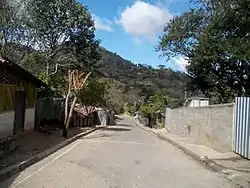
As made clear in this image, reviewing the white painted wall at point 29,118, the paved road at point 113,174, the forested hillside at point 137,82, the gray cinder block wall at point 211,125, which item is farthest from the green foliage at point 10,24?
the forested hillside at point 137,82

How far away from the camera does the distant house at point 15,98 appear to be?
1691cm

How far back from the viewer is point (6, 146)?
1283cm

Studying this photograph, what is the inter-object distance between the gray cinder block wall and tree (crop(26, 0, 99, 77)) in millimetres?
9002

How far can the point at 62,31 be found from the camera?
32.2 m

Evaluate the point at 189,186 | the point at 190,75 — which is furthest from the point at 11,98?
the point at 190,75

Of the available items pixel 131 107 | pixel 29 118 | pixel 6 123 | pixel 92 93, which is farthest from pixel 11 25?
pixel 131 107

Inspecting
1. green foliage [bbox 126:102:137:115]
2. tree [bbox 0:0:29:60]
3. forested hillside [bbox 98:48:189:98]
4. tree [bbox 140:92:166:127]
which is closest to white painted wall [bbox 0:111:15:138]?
tree [bbox 0:0:29:60]

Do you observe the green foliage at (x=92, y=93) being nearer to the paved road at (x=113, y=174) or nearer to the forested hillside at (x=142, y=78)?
the paved road at (x=113, y=174)

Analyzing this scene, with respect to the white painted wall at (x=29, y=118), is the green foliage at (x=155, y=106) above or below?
above

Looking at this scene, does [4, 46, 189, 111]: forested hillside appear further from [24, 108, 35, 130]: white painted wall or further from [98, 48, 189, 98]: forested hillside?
[24, 108, 35, 130]: white painted wall

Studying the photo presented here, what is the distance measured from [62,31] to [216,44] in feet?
39.2

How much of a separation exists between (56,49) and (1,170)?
23.7 metres

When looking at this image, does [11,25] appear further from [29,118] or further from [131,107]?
[131,107]

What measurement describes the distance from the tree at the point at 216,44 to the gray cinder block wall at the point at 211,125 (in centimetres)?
368
